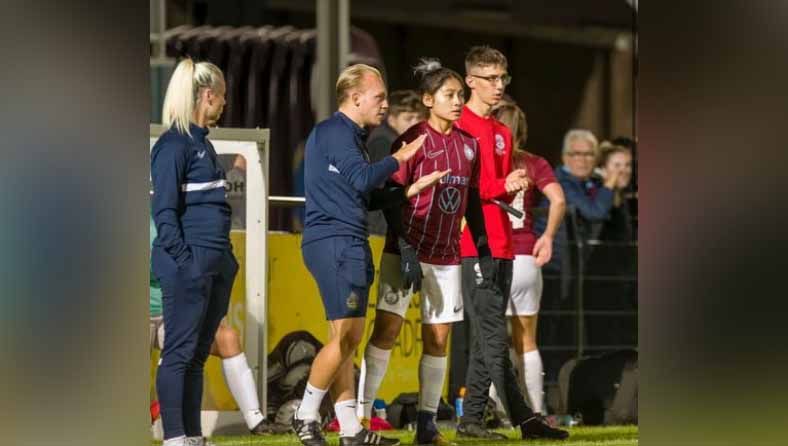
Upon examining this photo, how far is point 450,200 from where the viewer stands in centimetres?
884

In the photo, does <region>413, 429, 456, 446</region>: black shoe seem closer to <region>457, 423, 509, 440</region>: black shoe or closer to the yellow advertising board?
<region>457, 423, 509, 440</region>: black shoe

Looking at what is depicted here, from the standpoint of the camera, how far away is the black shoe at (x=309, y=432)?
8.23m

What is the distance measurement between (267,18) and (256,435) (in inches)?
471

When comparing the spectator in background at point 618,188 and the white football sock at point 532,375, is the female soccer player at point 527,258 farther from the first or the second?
the spectator in background at point 618,188

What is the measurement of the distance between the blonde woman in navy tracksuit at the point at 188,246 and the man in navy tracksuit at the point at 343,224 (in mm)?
421

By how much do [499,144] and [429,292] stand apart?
106 cm

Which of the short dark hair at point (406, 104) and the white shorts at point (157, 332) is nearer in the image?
the white shorts at point (157, 332)

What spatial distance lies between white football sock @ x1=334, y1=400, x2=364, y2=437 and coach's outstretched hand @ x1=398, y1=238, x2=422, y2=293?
1.97ft

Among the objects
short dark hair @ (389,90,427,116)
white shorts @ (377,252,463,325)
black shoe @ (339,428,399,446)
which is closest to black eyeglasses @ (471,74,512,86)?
white shorts @ (377,252,463,325)

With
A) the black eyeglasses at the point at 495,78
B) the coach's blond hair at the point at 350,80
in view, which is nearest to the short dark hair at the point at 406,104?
the black eyeglasses at the point at 495,78

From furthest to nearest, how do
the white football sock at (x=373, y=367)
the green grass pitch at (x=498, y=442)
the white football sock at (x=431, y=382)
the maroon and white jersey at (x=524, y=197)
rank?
the maroon and white jersey at (x=524, y=197), the green grass pitch at (x=498, y=442), the white football sock at (x=431, y=382), the white football sock at (x=373, y=367)
